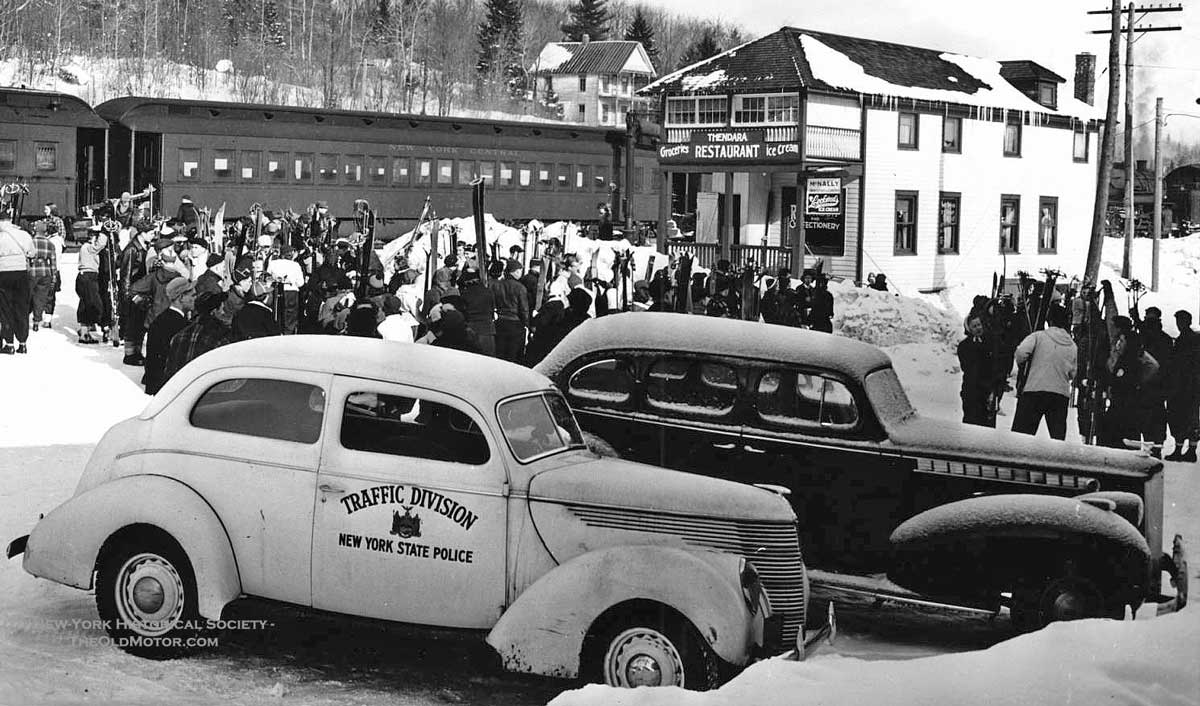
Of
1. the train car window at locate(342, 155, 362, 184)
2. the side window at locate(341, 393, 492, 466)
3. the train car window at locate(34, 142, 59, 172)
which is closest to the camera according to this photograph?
the side window at locate(341, 393, 492, 466)

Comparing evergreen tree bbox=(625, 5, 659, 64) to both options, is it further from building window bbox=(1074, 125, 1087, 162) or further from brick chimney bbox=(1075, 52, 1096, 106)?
building window bbox=(1074, 125, 1087, 162)

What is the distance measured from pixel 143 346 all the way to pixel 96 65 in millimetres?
51927

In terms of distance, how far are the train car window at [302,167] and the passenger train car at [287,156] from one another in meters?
0.03

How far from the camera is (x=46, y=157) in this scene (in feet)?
107

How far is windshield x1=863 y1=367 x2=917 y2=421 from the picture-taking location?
8086 mm

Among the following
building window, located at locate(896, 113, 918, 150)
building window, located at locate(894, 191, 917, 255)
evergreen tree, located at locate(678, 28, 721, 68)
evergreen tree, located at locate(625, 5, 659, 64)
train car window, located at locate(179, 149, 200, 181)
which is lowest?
building window, located at locate(894, 191, 917, 255)

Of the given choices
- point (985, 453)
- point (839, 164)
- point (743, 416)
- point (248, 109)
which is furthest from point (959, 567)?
point (248, 109)

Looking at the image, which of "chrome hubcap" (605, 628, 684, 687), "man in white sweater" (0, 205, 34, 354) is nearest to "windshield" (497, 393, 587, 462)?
"chrome hubcap" (605, 628, 684, 687)

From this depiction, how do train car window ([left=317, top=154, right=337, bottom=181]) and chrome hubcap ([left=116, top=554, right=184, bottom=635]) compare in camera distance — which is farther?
train car window ([left=317, top=154, right=337, bottom=181])

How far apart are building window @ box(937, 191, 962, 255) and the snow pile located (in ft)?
85.1

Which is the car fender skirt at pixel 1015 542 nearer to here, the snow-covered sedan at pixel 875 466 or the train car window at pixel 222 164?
the snow-covered sedan at pixel 875 466

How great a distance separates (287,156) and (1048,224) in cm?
1905

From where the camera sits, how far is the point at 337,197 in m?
34.8

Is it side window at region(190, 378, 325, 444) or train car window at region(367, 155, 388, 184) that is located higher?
train car window at region(367, 155, 388, 184)
